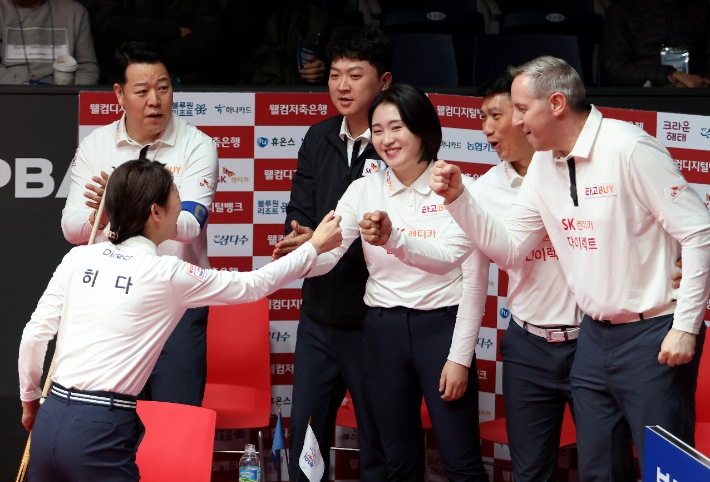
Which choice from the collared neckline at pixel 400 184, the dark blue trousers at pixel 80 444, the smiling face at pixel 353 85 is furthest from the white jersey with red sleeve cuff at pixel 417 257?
the dark blue trousers at pixel 80 444

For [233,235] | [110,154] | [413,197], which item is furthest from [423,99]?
[233,235]

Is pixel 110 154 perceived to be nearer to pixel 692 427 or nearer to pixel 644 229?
pixel 644 229

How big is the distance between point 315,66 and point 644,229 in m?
2.38

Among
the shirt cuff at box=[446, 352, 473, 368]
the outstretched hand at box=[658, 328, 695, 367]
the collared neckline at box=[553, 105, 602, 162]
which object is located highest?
the collared neckline at box=[553, 105, 602, 162]

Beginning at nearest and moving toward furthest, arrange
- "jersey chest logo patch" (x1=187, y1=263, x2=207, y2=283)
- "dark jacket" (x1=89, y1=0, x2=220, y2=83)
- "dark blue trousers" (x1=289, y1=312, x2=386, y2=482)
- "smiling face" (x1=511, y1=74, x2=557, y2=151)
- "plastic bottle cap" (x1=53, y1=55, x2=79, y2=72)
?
"jersey chest logo patch" (x1=187, y1=263, x2=207, y2=283)
"smiling face" (x1=511, y1=74, x2=557, y2=151)
"dark blue trousers" (x1=289, y1=312, x2=386, y2=482)
"plastic bottle cap" (x1=53, y1=55, x2=79, y2=72)
"dark jacket" (x1=89, y1=0, x2=220, y2=83)

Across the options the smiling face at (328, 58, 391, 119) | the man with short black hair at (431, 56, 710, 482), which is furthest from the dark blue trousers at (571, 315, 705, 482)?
the smiling face at (328, 58, 391, 119)

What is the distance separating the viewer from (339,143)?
2.97m

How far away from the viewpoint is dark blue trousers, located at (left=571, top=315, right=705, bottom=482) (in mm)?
2020

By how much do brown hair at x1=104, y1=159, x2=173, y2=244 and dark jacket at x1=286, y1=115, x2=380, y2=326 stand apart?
96cm

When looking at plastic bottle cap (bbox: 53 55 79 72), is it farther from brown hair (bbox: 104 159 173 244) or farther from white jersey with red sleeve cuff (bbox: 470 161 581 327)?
white jersey with red sleeve cuff (bbox: 470 161 581 327)

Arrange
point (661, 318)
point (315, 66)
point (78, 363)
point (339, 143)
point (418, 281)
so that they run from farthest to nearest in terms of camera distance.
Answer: point (315, 66), point (339, 143), point (418, 281), point (661, 318), point (78, 363)

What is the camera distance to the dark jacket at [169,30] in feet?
14.4

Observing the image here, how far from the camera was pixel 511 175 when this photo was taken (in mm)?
2676

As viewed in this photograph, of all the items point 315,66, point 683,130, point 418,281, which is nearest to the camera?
point 418,281
